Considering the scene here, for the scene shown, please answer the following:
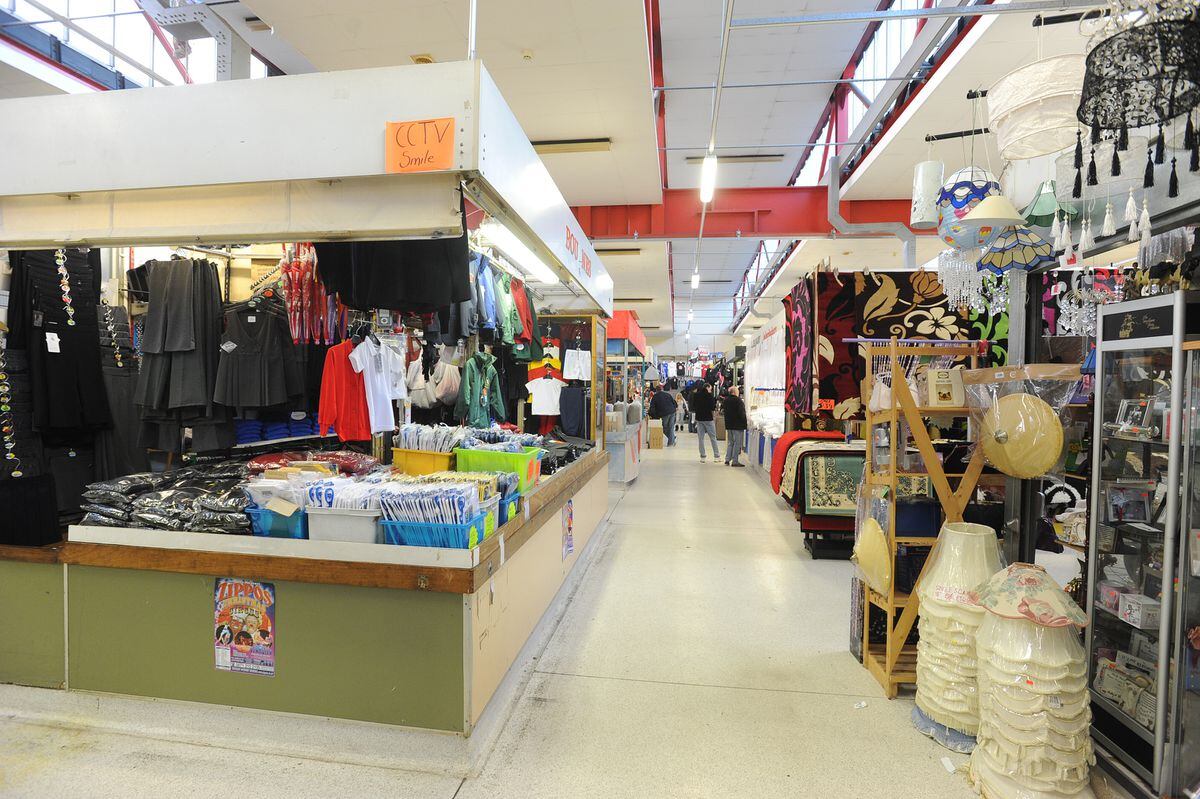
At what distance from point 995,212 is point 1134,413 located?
3.04 feet

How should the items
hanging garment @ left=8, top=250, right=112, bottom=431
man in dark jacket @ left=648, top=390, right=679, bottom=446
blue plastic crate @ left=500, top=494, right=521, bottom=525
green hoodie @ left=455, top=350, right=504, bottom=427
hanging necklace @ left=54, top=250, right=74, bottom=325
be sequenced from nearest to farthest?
blue plastic crate @ left=500, top=494, right=521, bottom=525 < hanging garment @ left=8, top=250, right=112, bottom=431 < hanging necklace @ left=54, top=250, right=74, bottom=325 < green hoodie @ left=455, top=350, right=504, bottom=427 < man in dark jacket @ left=648, top=390, right=679, bottom=446

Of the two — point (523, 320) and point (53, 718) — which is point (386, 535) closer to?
point (53, 718)

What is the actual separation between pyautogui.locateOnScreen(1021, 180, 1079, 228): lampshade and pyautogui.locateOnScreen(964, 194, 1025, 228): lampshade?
0.52 ft

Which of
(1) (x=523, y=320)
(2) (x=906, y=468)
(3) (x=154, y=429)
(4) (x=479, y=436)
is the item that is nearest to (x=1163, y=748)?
(2) (x=906, y=468)

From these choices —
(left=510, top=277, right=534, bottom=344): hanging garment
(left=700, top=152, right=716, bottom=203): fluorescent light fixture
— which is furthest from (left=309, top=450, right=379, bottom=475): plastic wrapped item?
(left=700, top=152, right=716, bottom=203): fluorescent light fixture

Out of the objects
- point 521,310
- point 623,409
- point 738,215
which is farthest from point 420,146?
point 623,409

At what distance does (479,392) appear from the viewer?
484 centimetres

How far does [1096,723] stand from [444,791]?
8.23 feet

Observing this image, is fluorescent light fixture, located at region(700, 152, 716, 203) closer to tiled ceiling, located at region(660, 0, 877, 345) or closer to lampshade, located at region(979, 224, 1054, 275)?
tiled ceiling, located at region(660, 0, 877, 345)

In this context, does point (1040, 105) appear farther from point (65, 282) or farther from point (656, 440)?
point (656, 440)

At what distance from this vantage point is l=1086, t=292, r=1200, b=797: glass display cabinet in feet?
6.66

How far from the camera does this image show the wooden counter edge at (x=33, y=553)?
2506mm

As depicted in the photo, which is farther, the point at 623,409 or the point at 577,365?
the point at 623,409

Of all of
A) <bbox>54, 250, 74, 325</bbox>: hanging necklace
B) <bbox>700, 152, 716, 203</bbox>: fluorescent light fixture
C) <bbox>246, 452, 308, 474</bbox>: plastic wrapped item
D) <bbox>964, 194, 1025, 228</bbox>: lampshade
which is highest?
<bbox>700, 152, 716, 203</bbox>: fluorescent light fixture
